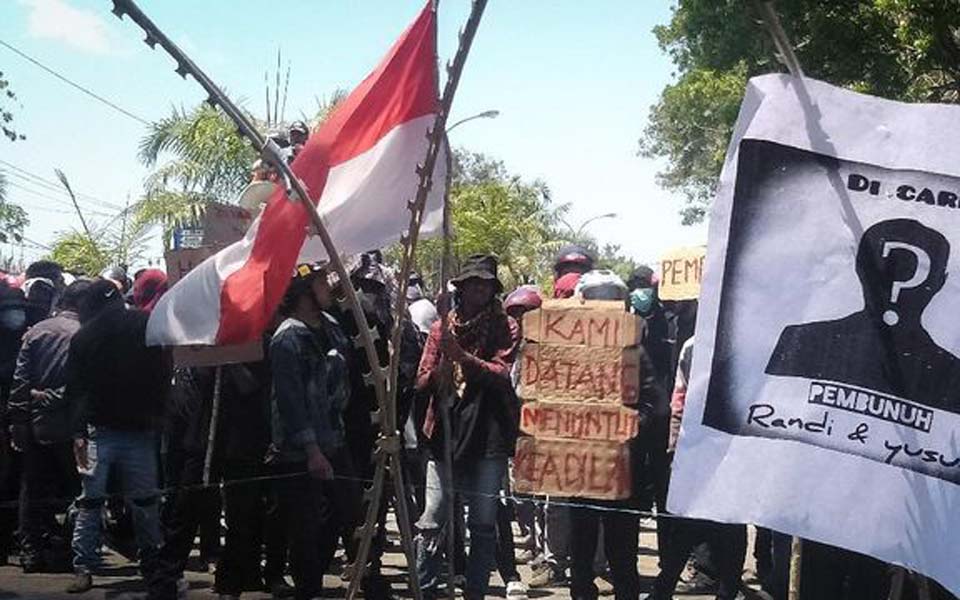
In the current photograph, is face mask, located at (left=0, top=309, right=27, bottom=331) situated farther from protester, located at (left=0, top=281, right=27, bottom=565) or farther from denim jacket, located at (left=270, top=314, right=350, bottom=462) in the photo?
denim jacket, located at (left=270, top=314, right=350, bottom=462)

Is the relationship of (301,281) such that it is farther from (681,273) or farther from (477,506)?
(681,273)

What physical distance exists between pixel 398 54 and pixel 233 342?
3.94ft

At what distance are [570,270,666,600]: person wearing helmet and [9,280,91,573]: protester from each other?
2968 mm

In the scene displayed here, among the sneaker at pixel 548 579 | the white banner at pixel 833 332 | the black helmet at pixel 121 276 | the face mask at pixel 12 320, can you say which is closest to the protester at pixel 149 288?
the face mask at pixel 12 320

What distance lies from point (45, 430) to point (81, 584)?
96 cm

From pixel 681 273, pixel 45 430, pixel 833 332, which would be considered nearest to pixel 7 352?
pixel 45 430

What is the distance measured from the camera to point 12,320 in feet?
29.4

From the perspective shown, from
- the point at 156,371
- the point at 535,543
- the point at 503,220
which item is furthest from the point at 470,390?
the point at 503,220

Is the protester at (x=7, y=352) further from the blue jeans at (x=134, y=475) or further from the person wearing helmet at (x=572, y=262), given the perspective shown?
the person wearing helmet at (x=572, y=262)

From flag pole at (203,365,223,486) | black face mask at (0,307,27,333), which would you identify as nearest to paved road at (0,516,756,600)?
flag pole at (203,365,223,486)

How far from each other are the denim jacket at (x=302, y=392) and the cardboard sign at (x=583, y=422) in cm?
100

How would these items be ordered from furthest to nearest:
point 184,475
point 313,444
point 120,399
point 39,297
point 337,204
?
point 39,297
point 184,475
point 120,399
point 313,444
point 337,204

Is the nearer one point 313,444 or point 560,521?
point 313,444

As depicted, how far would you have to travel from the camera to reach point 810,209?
13.2ft
